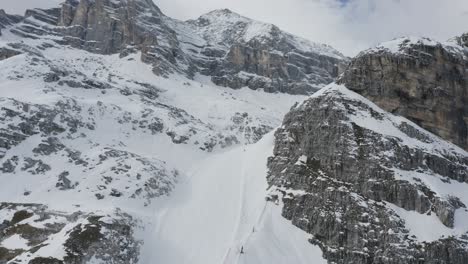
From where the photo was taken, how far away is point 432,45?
372 feet

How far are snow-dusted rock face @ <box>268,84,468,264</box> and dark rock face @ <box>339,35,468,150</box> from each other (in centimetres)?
315

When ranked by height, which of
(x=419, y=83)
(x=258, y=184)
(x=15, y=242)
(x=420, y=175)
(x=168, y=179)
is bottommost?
(x=15, y=242)

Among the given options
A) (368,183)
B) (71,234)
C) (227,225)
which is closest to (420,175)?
(368,183)

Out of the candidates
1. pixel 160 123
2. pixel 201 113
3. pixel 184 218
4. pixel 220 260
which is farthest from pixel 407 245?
pixel 201 113

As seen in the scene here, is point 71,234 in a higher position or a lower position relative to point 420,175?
lower

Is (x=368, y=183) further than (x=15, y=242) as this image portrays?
Yes

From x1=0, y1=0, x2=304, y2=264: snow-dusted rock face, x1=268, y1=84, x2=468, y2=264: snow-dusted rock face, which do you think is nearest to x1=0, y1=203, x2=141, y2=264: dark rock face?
x1=0, y1=0, x2=304, y2=264: snow-dusted rock face

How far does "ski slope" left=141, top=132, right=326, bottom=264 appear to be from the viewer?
8638cm

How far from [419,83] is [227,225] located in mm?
48355

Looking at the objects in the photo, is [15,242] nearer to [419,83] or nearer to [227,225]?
[227,225]

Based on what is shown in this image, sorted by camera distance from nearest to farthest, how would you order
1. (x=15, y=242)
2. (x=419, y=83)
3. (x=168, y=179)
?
(x=15, y=242), (x=419, y=83), (x=168, y=179)

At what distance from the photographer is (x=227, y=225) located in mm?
96000

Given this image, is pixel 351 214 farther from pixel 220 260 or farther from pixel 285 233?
pixel 220 260

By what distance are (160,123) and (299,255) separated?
68.0 m
